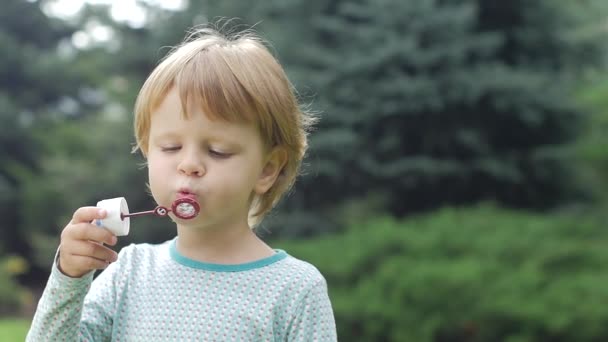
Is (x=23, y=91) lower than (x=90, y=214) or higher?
lower

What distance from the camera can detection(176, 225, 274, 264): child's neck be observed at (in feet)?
5.74

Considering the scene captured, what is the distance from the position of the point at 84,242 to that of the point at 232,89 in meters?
0.41

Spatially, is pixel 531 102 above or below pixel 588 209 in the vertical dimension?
above

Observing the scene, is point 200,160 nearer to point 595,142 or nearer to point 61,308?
point 61,308

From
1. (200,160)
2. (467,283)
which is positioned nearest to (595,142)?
(467,283)

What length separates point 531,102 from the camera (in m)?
8.47

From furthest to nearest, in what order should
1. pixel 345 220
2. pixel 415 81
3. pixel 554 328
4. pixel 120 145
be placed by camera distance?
pixel 120 145 < pixel 345 220 < pixel 415 81 < pixel 554 328

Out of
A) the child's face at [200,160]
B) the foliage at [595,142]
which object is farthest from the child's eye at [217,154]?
the foliage at [595,142]

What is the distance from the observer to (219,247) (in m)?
1.75

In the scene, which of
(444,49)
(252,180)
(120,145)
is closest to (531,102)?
(444,49)

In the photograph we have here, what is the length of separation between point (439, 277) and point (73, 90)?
10.9 metres

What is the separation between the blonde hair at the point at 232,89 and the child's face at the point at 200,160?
25 mm

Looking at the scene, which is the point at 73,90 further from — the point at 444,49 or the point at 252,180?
the point at 252,180

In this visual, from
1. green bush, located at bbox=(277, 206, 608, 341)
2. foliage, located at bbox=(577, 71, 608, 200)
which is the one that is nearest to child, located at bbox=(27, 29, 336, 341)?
green bush, located at bbox=(277, 206, 608, 341)
